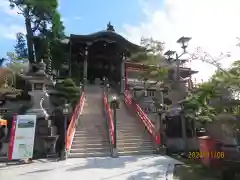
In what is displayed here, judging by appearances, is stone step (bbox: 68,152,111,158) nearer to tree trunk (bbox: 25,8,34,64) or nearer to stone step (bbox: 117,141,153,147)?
stone step (bbox: 117,141,153,147)

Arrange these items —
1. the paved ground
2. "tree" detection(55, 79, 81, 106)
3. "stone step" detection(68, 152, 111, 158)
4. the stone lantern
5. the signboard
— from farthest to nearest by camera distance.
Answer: "tree" detection(55, 79, 81, 106) → the stone lantern → "stone step" detection(68, 152, 111, 158) → the signboard → the paved ground

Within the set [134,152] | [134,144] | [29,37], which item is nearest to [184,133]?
[134,144]

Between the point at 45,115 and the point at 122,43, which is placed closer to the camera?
the point at 45,115

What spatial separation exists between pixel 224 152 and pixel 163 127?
22.4 ft

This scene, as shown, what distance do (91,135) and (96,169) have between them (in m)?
4.37

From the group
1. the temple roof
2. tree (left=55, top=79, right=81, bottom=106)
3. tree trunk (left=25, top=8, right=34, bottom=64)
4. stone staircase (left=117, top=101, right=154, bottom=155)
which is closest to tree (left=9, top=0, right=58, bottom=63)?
tree trunk (left=25, top=8, right=34, bottom=64)

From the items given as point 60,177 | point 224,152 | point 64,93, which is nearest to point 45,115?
point 64,93

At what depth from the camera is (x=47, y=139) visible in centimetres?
1224

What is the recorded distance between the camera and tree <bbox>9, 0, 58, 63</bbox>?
85.4ft

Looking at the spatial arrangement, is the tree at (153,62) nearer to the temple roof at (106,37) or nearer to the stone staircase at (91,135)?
the temple roof at (106,37)

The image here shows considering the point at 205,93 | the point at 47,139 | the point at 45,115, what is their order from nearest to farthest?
the point at 205,93, the point at 47,139, the point at 45,115

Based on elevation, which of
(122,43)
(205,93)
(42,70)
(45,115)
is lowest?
(45,115)

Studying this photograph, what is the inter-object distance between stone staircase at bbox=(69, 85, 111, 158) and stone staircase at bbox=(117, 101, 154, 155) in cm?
83

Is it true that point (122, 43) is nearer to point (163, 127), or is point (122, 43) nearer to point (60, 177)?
point (163, 127)
